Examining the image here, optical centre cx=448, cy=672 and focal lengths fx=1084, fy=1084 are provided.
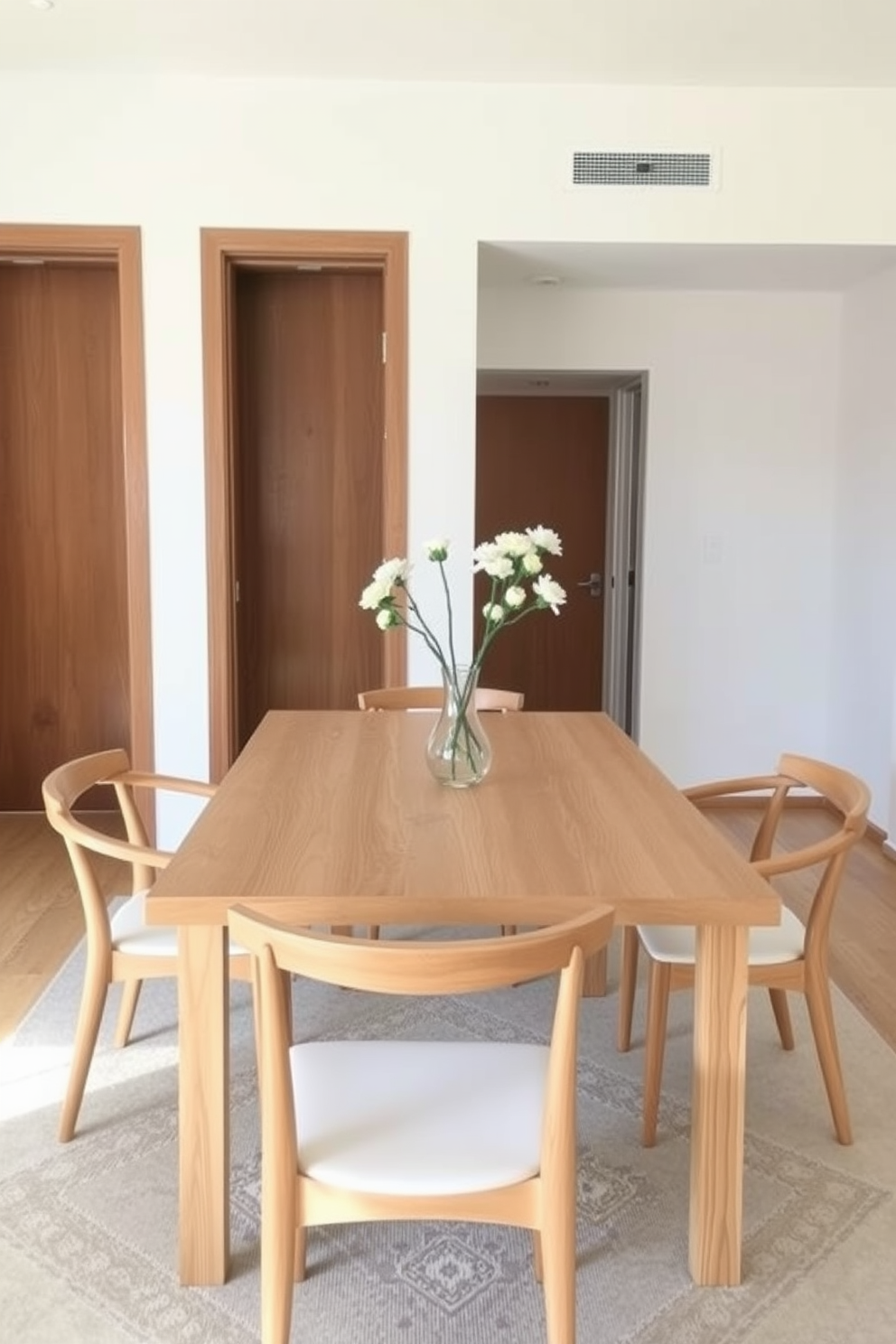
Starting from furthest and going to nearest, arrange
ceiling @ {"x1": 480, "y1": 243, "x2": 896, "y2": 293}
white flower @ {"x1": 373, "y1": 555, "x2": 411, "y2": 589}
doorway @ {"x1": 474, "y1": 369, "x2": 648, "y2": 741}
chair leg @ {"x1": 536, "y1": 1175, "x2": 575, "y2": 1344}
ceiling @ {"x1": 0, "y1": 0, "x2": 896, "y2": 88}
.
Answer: doorway @ {"x1": 474, "y1": 369, "x2": 648, "y2": 741}, ceiling @ {"x1": 480, "y1": 243, "x2": 896, "y2": 293}, ceiling @ {"x1": 0, "y1": 0, "x2": 896, "y2": 88}, white flower @ {"x1": 373, "y1": 555, "x2": 411, "y2": 589}, chair leg @ {"x1": 536, "y1": 1175, "x2": 575, "y2": 1344}

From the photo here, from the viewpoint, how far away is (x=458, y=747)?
Result: 2.22 m

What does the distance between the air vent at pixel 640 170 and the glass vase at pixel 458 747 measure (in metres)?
2.36

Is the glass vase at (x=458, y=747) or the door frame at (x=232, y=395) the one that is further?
the door frame at (x=232, y=395)

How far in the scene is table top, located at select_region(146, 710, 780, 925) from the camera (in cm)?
157

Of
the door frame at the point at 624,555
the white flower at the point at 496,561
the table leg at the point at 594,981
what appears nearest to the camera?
the white flower at the point at 496,561

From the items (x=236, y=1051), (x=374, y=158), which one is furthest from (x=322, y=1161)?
(x=374, y=158)

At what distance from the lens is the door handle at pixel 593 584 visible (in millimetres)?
5934

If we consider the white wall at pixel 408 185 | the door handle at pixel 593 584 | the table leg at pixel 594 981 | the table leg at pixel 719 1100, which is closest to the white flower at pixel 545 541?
the table leg at pixel 719 1100

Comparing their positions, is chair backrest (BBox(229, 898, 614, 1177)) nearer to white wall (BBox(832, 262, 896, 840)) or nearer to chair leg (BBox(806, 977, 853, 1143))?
chair leg (BBox(806, 977, 853, 1143))

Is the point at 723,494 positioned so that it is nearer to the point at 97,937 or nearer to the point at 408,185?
the point at 408,185

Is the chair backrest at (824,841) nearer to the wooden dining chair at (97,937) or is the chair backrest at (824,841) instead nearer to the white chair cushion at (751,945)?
the white chair cushion at (751,945)

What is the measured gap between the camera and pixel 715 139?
3.75 m

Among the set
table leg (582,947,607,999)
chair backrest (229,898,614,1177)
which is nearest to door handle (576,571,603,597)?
table leg (582,947,607,999)

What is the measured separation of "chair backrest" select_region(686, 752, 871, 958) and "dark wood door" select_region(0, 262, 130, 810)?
287 centimetres
